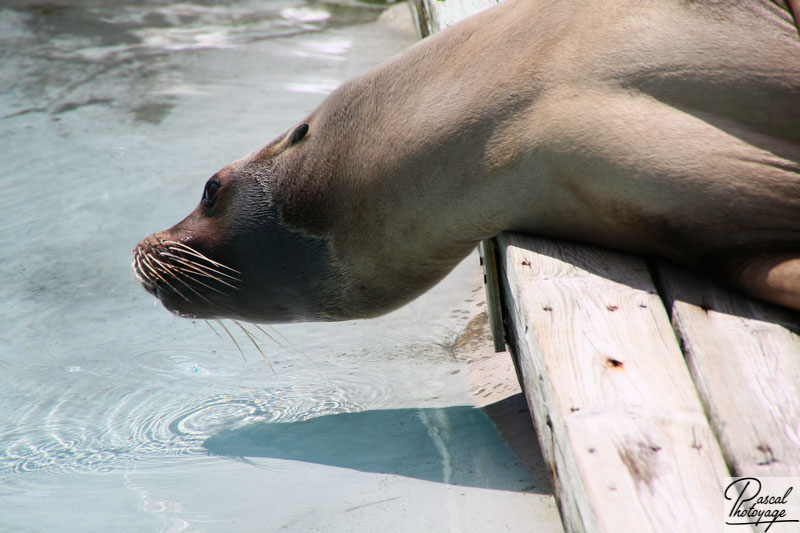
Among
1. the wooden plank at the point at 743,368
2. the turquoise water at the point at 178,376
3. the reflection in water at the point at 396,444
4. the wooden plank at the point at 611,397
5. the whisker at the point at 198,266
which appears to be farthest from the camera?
the whisker at the point at 198,266

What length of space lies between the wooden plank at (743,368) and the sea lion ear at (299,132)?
1.43 meters

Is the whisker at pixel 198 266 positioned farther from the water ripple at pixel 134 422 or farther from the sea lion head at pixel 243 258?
the water ripple at pixel 134 422

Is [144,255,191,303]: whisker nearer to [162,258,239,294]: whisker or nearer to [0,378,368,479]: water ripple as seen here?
[162,258,239,294]: whisker

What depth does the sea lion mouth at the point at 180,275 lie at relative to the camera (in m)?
3.01

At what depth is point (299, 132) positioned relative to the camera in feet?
9.76

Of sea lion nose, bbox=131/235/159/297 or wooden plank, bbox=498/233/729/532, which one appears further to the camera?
sea lion nose, bbox=131/235/159/297

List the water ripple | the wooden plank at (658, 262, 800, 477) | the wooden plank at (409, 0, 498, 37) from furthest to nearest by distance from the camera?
the wooden plank at (409, 0, 498, 37)
the water ripple
the wooden plank at (658, 262, 800, 477)

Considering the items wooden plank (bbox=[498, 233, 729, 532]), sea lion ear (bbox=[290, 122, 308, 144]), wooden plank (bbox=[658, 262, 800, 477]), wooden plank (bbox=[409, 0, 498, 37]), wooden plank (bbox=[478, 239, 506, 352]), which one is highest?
wooden plank (bbox=[409, 0, 498, 37])

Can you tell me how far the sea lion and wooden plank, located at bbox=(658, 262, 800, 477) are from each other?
0.24 feet

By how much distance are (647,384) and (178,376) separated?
219cm

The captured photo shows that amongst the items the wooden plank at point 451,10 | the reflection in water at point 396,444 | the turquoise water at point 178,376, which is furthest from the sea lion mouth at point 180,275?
the wooden plank at point 451,10

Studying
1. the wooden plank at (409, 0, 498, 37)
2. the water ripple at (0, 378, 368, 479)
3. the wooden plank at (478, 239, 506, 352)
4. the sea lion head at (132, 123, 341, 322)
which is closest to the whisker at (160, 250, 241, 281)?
the sea lion head at (132, 123, 341, 322)

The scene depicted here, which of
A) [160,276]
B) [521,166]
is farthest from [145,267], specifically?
[521,166]

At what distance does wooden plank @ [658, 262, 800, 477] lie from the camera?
1553 millimetres
